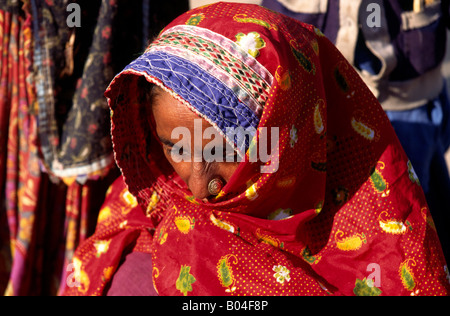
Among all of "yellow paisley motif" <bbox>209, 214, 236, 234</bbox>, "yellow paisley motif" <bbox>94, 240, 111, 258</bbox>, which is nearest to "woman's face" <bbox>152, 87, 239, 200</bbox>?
"yellow paisley motif" <bbox>209, 214, 236, 234</bbox>

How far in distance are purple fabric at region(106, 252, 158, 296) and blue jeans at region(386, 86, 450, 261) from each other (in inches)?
43.2

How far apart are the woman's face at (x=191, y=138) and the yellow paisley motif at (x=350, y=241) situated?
36 cm

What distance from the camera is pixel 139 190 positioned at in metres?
1.55

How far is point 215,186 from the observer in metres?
1.31

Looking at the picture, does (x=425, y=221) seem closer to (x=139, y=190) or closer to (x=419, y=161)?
(x=419, y=161)

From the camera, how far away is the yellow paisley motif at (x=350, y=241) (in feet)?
4.46

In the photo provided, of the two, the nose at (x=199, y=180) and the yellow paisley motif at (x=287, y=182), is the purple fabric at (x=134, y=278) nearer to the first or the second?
the nose at (x=199, y=180)

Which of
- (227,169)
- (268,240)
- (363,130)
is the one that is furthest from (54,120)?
(363,130)

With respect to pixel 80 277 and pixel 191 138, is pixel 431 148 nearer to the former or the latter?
pixel 191 138

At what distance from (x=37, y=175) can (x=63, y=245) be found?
307mm

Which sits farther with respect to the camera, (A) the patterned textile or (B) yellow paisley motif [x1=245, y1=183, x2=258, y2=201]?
(A) the patterned textile

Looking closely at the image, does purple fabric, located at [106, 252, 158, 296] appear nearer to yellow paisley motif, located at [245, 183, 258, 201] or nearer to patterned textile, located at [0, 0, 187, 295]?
patterned textile, located at [0, 0, 187, 295]

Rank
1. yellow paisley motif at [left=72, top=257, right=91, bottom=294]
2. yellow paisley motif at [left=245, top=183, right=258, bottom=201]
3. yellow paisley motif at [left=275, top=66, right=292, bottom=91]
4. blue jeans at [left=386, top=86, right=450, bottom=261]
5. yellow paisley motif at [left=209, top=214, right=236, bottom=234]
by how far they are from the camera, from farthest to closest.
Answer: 1. blue jeans at [left=386, top=86, right=450, bottom=261]
2. yellow paisley motif at [left=72, top=257, right=91, bottom=294]
3. yellow paisley motif at [left=209, top=214, right=236, bottom=234]
4. yellow paisley motif at [left=245, top=183, right=258, bottom=201]
5. yellow paisley motif at [left=275, top=66, right=292, bottom=91]

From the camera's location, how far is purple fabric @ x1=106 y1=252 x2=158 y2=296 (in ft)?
4.88
